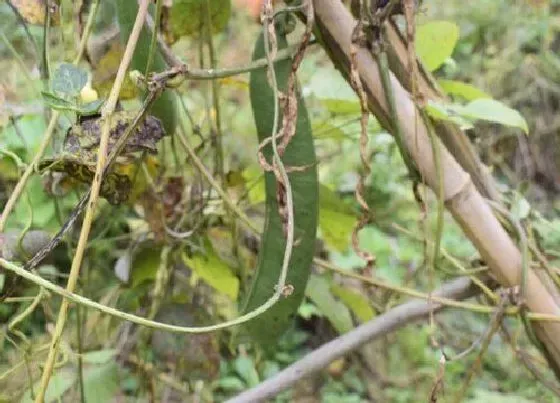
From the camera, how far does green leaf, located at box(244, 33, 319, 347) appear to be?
0.46 meters

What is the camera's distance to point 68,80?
38 cm

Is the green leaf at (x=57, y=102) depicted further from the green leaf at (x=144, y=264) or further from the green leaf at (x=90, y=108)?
the green leaf at (x=144, y=264)

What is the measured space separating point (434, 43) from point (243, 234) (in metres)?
0.27

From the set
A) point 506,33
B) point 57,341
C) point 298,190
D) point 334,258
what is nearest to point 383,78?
point 298,190

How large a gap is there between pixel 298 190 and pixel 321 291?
22 cm

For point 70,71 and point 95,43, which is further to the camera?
point 95,43

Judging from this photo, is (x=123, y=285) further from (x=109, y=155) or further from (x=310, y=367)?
(x=109, y=155)

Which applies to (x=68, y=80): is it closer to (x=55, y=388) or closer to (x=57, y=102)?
(x=57, y=102)

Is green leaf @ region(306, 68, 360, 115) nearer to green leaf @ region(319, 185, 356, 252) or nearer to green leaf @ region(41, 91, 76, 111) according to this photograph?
green leaf @ region(319, 185, 356, 252)

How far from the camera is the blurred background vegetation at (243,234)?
0.60 meters

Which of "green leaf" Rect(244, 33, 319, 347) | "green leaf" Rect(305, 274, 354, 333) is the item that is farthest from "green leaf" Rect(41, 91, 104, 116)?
"green leaf" Rect(305, 274, 354, 333)

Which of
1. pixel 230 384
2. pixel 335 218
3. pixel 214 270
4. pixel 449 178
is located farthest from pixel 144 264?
pixel 230 384

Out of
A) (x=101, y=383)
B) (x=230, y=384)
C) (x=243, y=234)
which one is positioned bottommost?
(x=230, y=384)

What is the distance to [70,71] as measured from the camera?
14.9 inches
